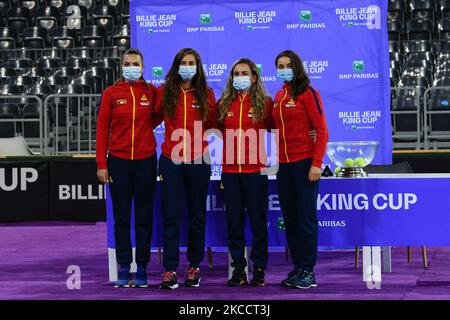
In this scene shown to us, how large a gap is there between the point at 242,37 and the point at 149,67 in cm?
104

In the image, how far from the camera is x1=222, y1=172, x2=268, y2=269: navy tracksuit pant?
27.0ft

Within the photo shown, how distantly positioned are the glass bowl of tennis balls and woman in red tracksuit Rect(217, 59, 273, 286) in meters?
0.81

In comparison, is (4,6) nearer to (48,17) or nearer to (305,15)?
(48,17)

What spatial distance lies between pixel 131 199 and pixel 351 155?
6.43ft

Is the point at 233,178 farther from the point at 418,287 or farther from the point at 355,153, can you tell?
the point at 418,287

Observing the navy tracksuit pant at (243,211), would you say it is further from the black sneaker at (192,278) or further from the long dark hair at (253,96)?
the long dark hair at (253,96)

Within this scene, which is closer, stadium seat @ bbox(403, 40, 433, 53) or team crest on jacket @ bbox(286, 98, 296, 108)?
team crest on jacket @ bbox(286, 98, 296, 108)

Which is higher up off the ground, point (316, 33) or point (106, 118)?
point (316, 33)

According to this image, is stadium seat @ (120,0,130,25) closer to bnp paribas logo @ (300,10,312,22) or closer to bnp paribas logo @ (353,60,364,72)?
bnp paribas logo @ (300,10,312,22)

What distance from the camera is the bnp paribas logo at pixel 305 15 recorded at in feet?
34.7

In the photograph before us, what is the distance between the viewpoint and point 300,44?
10.6 meters

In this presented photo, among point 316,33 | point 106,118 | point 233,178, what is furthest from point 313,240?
point 316,33

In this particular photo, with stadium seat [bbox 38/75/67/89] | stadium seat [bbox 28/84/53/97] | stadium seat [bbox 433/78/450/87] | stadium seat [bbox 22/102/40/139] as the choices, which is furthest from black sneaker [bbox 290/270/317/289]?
stadium seat [bbox 38/75/67/89]

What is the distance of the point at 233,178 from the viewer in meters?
8.26
